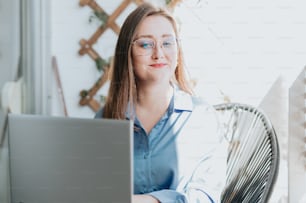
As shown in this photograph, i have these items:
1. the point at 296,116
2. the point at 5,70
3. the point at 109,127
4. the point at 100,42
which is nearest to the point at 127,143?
the point at 109,127

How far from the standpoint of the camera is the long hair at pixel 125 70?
2.98 ft

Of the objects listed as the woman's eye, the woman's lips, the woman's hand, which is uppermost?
the woman's eye

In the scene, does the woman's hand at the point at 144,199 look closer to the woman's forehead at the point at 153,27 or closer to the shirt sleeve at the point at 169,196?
the shirt sleeve at the point at 169,196

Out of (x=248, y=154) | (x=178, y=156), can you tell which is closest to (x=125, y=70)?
(x=178, y=156)

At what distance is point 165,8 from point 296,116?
0.43 m

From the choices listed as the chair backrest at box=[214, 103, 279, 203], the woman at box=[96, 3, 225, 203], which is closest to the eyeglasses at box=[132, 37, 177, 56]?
the woman at box=[96, 3, 225, 203]

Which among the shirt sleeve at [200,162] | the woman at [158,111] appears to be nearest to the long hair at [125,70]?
the woman at [158,111]

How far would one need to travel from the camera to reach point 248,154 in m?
1.08

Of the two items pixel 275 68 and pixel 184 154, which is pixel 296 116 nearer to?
pixel 275 68

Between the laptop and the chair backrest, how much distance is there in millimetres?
343

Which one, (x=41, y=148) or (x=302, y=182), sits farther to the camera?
(x=302, y=182)

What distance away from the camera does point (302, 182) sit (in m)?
1.09

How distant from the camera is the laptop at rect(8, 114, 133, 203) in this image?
72cm

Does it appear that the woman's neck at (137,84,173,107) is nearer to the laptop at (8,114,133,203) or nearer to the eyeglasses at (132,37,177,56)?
the eyeglasses at (132,37,177,56)
